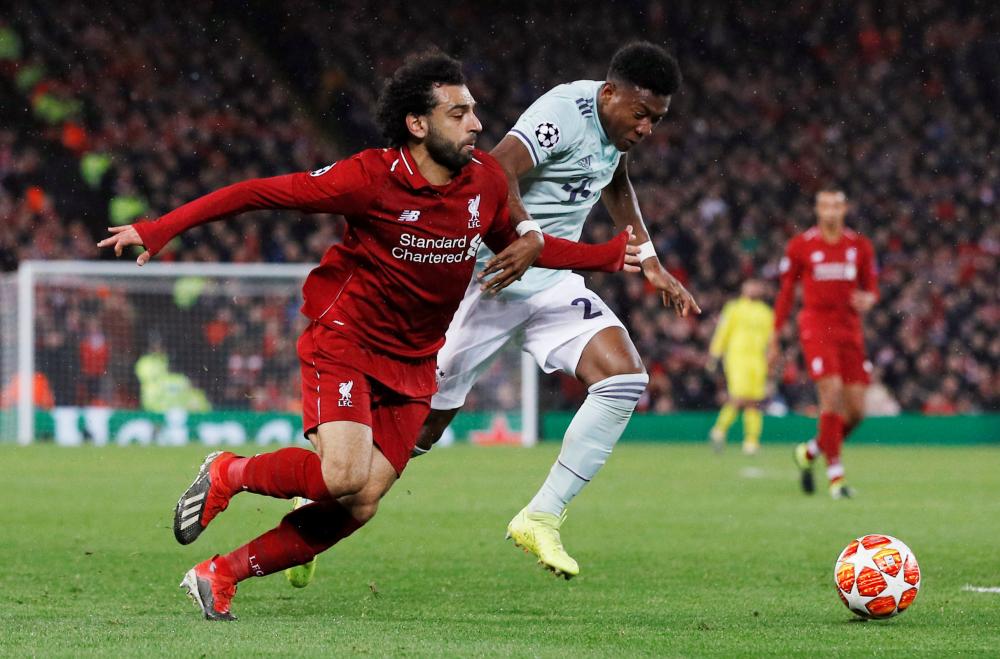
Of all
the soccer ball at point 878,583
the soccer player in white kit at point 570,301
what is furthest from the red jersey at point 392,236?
the soccer ball at point 878,583

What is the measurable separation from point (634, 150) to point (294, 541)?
20.4 m

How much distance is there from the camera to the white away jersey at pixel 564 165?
6508 millimetres

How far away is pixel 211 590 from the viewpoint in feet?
17.5

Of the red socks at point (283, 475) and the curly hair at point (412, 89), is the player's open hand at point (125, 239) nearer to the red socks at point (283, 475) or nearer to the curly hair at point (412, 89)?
the red socks at point (283, 475)

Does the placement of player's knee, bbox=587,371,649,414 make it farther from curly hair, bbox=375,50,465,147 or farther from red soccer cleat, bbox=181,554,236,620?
red soccer cleat, bbox=181,554,236,620

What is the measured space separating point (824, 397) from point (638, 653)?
7.26 meters

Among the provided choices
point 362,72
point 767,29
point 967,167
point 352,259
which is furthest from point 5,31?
point 352,259

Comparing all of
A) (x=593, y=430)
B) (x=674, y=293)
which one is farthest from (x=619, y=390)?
(x=674, y=293)

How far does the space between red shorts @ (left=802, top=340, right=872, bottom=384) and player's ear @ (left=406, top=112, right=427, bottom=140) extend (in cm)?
674

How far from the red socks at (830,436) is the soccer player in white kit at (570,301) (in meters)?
4.94

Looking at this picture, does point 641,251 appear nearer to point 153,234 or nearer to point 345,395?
point 345,395

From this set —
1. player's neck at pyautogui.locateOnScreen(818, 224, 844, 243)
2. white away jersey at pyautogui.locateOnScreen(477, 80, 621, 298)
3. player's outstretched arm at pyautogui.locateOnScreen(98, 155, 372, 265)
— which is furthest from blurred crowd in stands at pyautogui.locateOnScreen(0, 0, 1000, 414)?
player's outstretched arm at pyautogui.locateOnScreen(98, 155, 372, 265)

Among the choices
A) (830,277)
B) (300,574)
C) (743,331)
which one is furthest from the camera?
(743,331)

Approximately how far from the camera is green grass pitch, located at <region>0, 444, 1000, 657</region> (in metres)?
4.95
